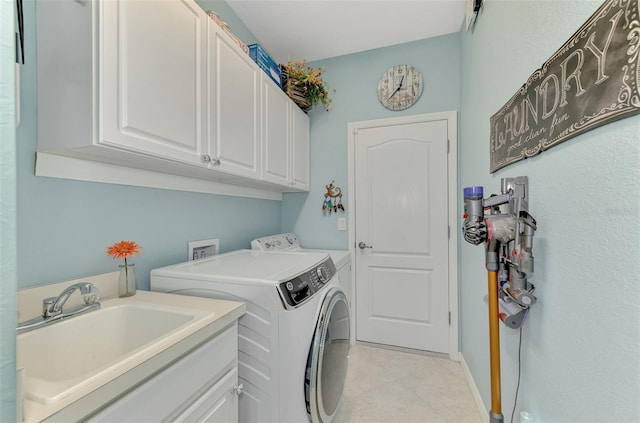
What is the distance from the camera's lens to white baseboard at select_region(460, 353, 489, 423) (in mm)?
1553

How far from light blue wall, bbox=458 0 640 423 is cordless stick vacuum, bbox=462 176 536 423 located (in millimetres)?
50

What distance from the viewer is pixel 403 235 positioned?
2.37 meters

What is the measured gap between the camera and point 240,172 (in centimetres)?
160

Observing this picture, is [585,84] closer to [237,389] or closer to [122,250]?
[237,389]

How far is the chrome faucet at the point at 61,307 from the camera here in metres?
0.87

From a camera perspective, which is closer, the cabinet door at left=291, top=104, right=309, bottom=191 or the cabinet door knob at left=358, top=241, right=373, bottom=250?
the cabinet door at left=291, top=104, right=309, bottom=191

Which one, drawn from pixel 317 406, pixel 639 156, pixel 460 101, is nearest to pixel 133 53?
pixel 639 156

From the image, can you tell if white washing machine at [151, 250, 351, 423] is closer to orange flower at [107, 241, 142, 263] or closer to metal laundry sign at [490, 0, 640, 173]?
orange flower at [107, 241, 142, 263]

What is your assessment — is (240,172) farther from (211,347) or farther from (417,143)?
(417,143)

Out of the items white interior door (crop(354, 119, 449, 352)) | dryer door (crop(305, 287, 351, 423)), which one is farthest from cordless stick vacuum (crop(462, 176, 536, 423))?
white interior door (crop(354, 119, 449, 352))

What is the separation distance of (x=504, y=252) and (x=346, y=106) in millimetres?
2015

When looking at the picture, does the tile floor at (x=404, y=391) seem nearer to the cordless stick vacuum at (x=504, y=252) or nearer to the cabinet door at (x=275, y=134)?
the cordless stick vacuum at (x=504, y=252)

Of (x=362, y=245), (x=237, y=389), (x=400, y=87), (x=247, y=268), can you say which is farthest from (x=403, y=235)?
(x=237, y=389)

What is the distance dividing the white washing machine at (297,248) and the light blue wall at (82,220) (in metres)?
0.51
